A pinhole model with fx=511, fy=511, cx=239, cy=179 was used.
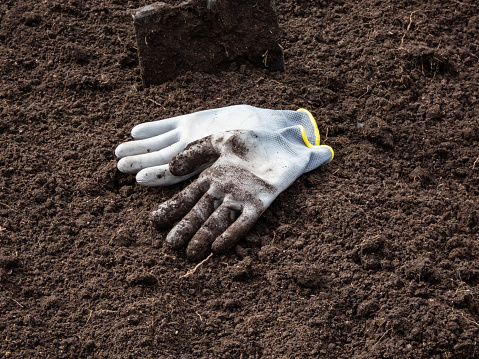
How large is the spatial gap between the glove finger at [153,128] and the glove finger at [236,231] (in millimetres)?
776

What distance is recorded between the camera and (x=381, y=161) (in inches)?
118

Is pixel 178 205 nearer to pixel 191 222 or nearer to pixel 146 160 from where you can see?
pixel 191 222

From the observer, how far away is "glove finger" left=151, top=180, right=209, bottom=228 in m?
2.67

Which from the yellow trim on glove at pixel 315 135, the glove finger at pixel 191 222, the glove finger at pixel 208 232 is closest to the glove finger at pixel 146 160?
the glove finger at pixel 191 222

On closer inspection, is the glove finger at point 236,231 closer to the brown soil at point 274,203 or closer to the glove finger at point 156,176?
the brown soil at point 274,203

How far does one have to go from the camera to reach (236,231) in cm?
258

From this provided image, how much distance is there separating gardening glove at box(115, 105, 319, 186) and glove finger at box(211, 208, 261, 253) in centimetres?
45

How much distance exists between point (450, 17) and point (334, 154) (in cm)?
154

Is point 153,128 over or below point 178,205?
over

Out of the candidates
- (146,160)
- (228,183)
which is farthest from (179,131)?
(228,183)

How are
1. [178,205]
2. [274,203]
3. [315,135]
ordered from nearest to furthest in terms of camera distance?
[178,205] < [274,203] < [315,135]

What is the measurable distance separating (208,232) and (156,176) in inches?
18.9

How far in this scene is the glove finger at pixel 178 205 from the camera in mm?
2670

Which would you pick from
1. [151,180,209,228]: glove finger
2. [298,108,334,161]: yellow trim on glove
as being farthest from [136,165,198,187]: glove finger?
[298,108,334,161]: yellow trim on glove
